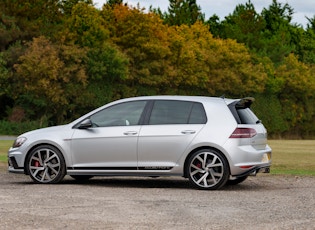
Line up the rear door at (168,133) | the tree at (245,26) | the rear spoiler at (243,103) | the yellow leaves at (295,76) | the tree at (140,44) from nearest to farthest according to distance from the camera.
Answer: the rear door at (168,133) < the rear spoiler at (243,103) < the tree at (140,44) < the yellow leaves at (295,76) < the tree at (245,26)

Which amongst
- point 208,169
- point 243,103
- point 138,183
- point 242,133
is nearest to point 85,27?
point 138,183

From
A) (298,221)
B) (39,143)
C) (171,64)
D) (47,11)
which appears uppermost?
(47,11)

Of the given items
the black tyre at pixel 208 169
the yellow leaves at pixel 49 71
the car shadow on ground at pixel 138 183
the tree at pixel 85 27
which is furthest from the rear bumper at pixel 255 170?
the tree at pixel 85 27

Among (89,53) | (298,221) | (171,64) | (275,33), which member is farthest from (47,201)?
(275,33)

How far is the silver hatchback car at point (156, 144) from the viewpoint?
12773mm

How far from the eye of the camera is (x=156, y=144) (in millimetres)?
13047

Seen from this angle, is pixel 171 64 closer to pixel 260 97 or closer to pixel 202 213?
pixel 260 97

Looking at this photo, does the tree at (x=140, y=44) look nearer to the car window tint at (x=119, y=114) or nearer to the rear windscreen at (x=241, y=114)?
the car window tint at (x=119, y=114)

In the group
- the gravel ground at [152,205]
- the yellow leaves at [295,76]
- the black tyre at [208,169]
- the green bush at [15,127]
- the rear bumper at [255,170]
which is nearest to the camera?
the gravel ground at [152,205]

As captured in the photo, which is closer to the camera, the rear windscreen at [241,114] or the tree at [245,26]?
the rear windscreen at [241,114]

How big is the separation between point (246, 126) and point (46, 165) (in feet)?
10.9

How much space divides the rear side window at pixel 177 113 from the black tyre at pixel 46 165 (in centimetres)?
165

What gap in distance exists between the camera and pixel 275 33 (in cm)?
8394

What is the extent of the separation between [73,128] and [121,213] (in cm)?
414
